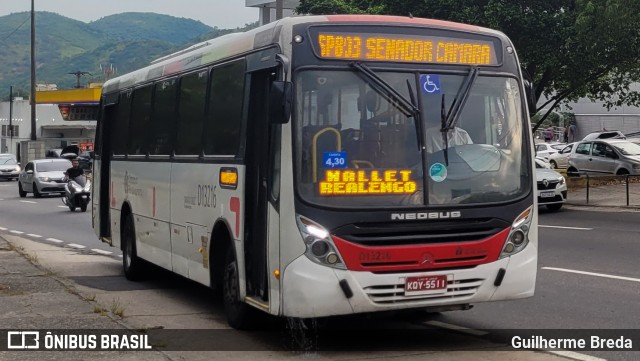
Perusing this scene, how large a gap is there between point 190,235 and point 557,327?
4.04 m

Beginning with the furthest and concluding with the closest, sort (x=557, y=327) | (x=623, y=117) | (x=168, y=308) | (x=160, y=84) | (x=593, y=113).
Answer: (x=593, y=113) < (x=623, y=117) < (x=160, y=84) < (x=168, y=308) < (x=557, y=327)

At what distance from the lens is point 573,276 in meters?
12.8

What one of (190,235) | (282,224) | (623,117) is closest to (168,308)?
Result: (190,235)

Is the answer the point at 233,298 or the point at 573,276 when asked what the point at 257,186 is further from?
the point at 573,276

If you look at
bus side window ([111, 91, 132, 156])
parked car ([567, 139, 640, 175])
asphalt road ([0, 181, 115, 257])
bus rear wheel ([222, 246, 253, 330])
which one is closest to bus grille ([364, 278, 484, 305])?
bus rear wheel ([222, 246, 253, 330])

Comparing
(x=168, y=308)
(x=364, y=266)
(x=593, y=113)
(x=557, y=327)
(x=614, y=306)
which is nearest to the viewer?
(x=364, y=266)

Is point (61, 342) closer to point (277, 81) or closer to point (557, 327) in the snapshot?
point (277, 81)

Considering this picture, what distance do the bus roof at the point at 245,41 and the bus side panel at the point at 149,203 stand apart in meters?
1.21

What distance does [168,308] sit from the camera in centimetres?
1133

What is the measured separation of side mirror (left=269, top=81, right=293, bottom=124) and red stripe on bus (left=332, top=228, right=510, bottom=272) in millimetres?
1074

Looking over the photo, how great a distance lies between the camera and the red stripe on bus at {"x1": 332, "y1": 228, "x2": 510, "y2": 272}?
26.4 ft

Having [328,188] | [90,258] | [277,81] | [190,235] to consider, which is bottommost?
[90,258]

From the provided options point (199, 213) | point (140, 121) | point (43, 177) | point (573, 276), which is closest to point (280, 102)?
point (199, 213)

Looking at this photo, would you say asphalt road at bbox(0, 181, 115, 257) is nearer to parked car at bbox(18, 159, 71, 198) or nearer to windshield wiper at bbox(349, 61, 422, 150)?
parked car at bbox(18, 159, 71, 198)
